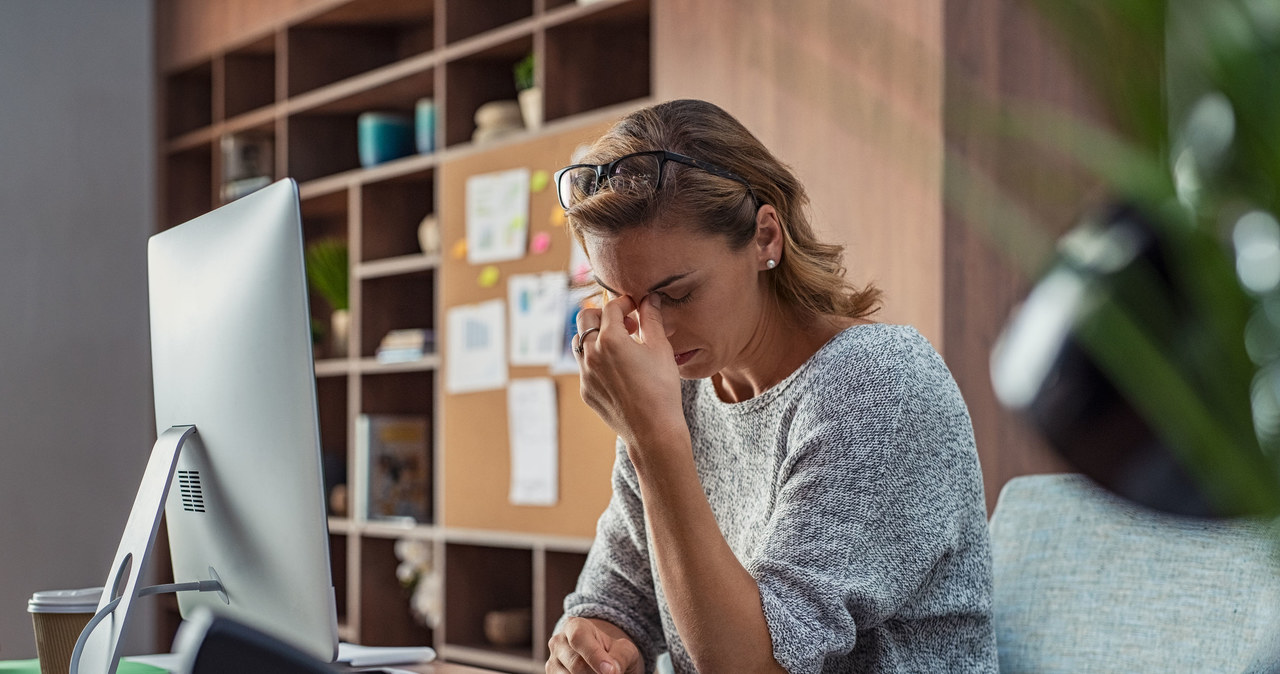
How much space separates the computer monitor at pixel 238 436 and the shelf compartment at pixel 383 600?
2.62m

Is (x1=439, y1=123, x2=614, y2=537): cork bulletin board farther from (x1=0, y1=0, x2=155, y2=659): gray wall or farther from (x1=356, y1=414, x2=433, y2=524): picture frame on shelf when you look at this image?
(x1=0, y1=0, x2=155, y2=659): gray wall

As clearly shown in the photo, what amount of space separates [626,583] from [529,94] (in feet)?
6.69

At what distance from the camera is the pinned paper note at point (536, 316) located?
306 centimetres

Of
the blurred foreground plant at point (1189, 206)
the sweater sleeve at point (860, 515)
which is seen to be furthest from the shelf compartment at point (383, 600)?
the blurred foreground plant at point (1189, 206)

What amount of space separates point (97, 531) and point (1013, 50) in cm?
339

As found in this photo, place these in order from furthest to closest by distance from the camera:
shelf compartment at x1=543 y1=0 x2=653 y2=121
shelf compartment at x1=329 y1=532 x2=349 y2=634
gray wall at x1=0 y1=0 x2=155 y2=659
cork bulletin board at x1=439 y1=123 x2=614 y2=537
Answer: shelf compartment at x1=329 y1=532 x2=349 y2=634 → gray wall at x1=0 y1=0 x2=155 y2=659 → shelf compartment at x1=543 y1=0 x2=653 y2=121 → cork bulletin board at x1=439 y1=123 x2=614 y2=537

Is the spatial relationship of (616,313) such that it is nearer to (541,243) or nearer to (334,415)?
(541,243)

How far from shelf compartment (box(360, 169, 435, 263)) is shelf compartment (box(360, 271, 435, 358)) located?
0.09 meters

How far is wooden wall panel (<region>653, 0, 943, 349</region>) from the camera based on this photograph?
88.2 inches

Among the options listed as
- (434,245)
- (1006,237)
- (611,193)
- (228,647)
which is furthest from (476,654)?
(1006,237)

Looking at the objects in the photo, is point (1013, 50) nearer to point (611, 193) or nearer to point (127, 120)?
point (611, 193)

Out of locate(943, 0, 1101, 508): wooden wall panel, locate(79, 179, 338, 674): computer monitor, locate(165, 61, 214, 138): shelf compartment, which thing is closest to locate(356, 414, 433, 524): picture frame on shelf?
locate(165, 61, 214, 138): shelf compartment

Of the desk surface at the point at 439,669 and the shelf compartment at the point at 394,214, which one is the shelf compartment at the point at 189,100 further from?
the desk surface at the point at 439,669

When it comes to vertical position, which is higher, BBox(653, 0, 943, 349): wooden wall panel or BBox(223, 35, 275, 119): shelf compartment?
BBox(223, 35, 275, 119): shelf compartment
